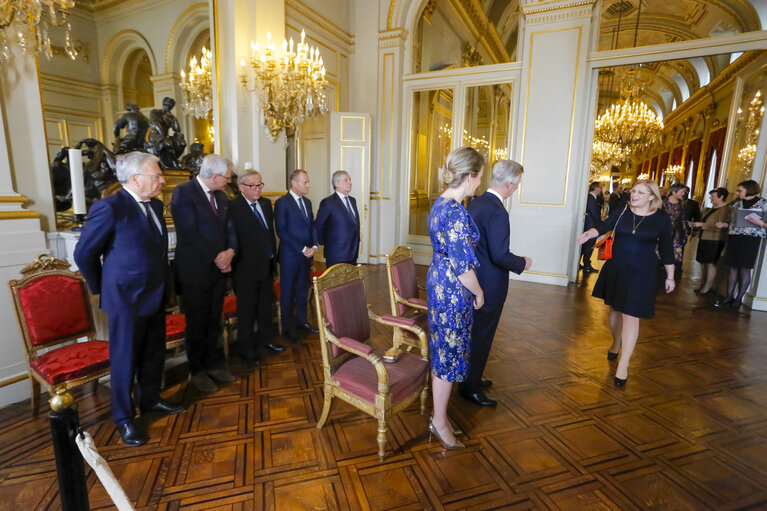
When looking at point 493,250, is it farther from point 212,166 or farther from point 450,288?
point 212,166

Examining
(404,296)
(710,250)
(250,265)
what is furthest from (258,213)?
(710,250)

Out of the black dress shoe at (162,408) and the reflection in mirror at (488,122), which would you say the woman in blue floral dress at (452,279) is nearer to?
the black dress shoe at (162,408)

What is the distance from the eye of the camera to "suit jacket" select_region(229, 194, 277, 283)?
2.99 m

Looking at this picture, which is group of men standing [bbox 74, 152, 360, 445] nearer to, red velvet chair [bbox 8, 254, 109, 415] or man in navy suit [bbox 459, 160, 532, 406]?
red velvet chair [bbox 8, 254, 109, 415]

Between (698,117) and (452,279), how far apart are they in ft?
49.9

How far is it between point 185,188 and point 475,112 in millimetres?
5699

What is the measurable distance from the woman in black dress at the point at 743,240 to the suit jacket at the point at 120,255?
6.29 meters

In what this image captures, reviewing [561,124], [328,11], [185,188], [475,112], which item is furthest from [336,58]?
[185,188]

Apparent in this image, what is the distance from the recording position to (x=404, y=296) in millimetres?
2824

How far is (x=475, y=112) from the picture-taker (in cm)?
688

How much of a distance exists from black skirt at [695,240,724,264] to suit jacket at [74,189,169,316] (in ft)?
21.6

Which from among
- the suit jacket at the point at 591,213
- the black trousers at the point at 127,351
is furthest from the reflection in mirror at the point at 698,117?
the black trousers at the point at 127,351

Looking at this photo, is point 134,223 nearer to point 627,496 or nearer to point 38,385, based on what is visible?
point 38,385

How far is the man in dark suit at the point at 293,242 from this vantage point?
3529 mm
